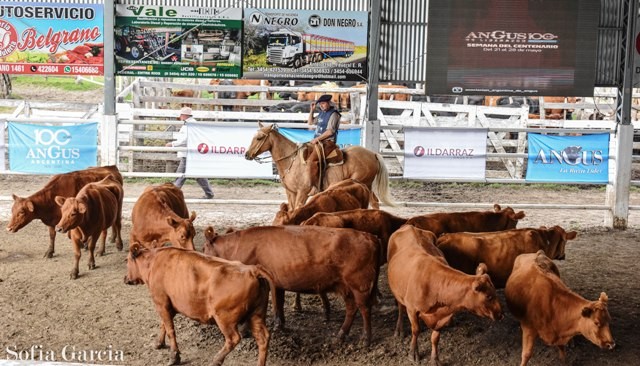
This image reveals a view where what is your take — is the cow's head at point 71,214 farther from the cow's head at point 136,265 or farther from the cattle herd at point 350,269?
the cow's head at point 136,265

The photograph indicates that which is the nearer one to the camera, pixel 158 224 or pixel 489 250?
pixel 489 250

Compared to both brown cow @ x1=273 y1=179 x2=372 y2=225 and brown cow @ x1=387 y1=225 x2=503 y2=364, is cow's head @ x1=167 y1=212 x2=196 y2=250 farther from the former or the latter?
brown cow @ x1=387 y1=225 x2=503 y2=364

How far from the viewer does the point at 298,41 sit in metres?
14.1

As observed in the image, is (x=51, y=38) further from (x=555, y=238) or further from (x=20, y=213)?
(x=555, y=238)

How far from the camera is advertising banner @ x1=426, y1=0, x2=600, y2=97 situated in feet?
45.7

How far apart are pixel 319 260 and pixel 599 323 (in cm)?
248

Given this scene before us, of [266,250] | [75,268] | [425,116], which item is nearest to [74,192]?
[75,268]

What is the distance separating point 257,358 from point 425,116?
13.5m

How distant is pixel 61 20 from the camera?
13.9 metres

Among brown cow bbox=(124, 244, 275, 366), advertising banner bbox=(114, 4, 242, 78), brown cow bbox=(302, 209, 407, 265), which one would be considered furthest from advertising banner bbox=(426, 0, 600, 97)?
brown cow bbox=(124, 244, 275, 366)

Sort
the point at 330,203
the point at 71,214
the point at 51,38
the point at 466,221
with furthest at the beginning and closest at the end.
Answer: the point at 51,38
the point at 330,203
the point at 71,214
the point at 466,221

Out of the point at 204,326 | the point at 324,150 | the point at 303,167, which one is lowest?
the point at 204,326

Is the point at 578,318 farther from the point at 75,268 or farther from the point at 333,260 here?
the point at 75,268

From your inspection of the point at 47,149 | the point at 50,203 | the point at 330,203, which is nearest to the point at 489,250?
the point at 330,203
